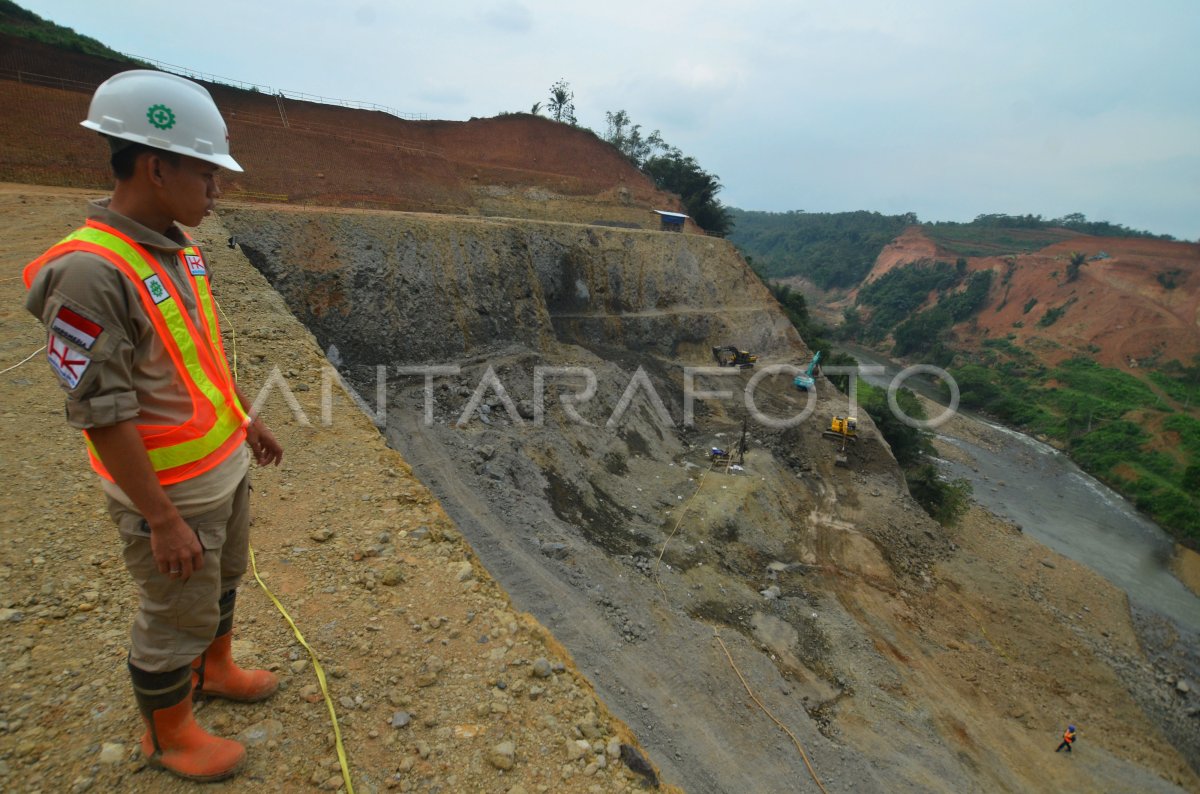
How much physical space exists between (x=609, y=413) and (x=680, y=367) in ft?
22.1

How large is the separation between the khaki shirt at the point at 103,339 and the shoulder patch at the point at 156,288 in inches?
3.3

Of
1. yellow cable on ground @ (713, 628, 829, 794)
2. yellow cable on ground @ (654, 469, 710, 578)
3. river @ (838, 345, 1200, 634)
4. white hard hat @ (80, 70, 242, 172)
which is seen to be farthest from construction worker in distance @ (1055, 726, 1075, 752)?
white hard hat @ (80, 70, 242, 172)

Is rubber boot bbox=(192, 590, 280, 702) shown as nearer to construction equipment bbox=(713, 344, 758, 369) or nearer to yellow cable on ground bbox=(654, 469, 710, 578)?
yellow cable on ground bbox=(654, 469, 710, 578)

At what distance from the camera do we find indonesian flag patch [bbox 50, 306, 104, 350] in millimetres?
1413

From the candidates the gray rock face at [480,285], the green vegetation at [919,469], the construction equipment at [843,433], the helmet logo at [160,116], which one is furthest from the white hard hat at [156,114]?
the green vegetation at [919,469]

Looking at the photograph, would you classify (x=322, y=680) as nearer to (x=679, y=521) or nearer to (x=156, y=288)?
(x=156, y=288)

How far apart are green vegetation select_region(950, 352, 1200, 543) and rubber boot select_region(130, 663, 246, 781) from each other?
1197 inches

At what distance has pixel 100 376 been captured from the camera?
1.45 m

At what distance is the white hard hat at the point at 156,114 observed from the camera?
1.53m

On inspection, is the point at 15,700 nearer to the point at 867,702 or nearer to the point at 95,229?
the point at 95,229

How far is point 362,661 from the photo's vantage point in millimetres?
2896

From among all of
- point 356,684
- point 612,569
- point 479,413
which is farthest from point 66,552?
point 479,413

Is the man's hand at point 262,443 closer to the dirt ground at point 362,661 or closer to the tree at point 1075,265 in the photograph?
the dirt ground at point 362,661

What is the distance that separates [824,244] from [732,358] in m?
73.7
